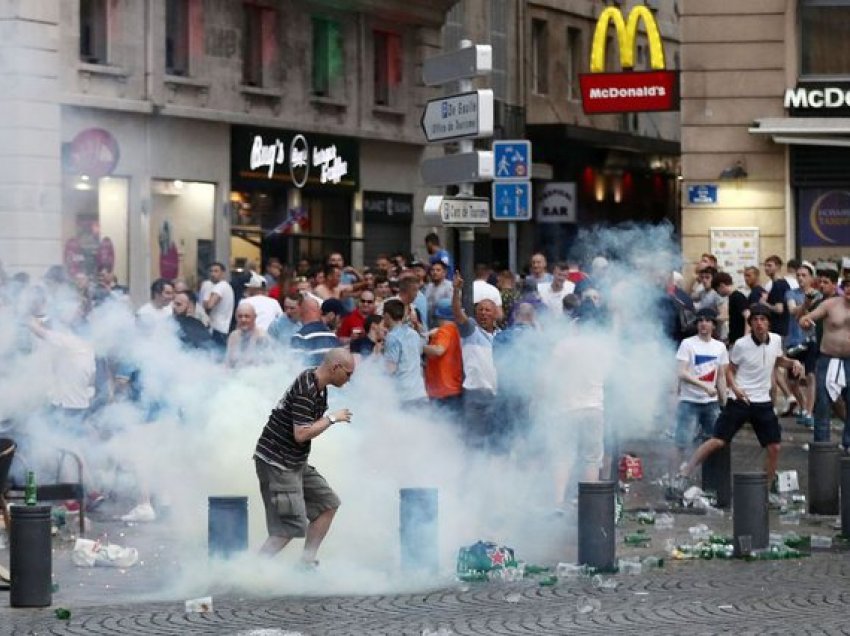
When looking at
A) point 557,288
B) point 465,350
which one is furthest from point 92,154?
point 465,350

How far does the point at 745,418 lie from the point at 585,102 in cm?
1359

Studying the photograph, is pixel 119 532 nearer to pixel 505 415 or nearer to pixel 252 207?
pixel 505 415

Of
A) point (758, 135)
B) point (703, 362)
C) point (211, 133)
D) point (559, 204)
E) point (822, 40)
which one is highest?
point (822, 40)

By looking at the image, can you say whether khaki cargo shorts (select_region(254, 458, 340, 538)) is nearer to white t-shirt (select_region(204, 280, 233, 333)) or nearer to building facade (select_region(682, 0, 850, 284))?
white t-shirt (select_region(204, 280, 233, 333))

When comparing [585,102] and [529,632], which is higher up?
[585,102]

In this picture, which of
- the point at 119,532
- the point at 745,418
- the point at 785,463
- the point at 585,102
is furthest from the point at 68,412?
the point at 585,102

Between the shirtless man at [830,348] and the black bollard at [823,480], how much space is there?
303cm

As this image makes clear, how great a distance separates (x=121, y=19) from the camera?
26.6 metres

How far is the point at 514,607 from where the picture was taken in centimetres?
1176

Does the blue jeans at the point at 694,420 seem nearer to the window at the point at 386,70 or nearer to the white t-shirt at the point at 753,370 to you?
the white t-shirt at the point at 753,370

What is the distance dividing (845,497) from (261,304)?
605 centimetres

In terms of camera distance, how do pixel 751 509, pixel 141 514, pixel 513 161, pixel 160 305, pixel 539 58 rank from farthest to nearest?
1. pixel 539 58
2. pixel 513 161
3. pixel 160 305
4. pixel 141 514
5. pixel 751 509

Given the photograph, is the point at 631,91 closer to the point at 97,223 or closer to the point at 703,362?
the point at 97,223

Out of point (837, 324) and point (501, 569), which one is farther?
point (837, 324)
